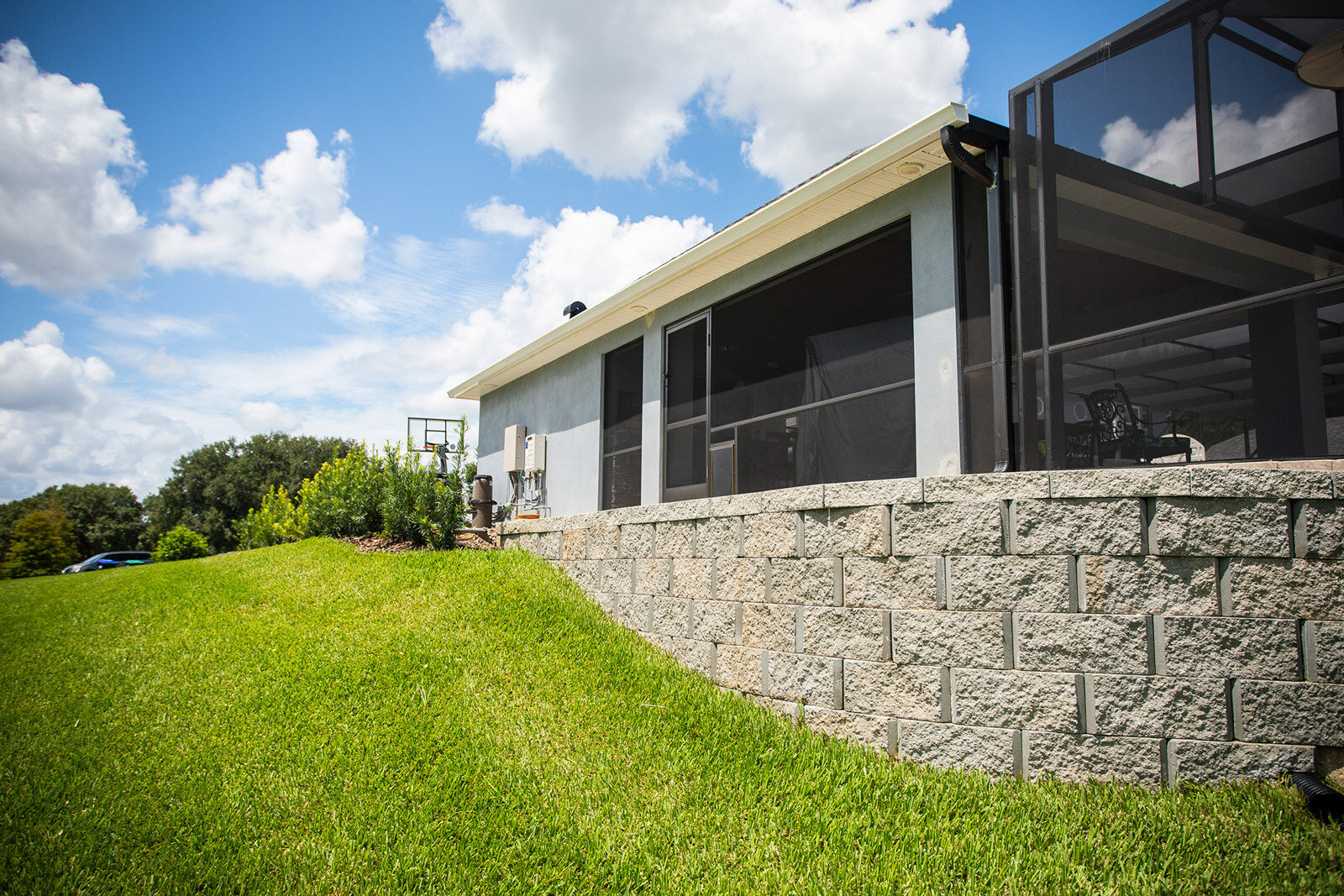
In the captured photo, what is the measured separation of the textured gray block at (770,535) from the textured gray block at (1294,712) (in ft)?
6.81

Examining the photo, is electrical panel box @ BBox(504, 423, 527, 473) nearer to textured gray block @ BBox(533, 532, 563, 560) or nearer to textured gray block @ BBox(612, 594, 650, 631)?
textured gray block @ BBox(533, 532, 563, 560)

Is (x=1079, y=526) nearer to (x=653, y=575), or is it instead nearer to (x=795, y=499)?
(x=795, y=499)

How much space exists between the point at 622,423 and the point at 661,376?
110 cm

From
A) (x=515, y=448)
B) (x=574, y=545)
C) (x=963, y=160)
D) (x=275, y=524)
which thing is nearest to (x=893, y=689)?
(x=574, y=545)

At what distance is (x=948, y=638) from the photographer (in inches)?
132

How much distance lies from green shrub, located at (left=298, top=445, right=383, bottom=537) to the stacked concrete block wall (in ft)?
22.7

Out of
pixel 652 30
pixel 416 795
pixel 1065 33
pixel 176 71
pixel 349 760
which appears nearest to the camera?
pixel 416 795

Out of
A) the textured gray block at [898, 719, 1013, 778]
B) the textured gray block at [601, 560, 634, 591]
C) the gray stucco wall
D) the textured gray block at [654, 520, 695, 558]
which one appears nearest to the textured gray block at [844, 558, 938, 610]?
the textured gray block at [898, 719, 1013, 778]

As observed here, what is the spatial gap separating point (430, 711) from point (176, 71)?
903 centimetres

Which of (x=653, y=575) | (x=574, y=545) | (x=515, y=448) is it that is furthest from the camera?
(x=515, y=448)

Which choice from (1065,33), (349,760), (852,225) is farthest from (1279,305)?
(349,760)

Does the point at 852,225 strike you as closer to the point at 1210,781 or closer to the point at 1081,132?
the point at 1081,132

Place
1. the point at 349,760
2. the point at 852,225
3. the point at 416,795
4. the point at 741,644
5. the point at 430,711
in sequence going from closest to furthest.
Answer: the point at 416,795
the point at 349,760
the point at 430,711
the point at 741,644
the point at 852,225

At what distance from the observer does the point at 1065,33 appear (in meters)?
4.75
